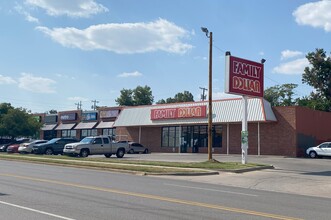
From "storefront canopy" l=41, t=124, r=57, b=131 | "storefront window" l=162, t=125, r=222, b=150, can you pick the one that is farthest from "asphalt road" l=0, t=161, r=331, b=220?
"storefront canopy" l=41, t=124, r=57, b=131

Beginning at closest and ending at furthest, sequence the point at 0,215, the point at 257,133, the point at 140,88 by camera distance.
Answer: the point at 0,215, the point at 257,133, the point at 140,88

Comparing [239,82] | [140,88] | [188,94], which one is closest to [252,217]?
[239,82]

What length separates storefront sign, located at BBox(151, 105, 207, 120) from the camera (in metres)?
43.1

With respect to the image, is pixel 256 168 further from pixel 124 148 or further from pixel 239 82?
pixel 124 148

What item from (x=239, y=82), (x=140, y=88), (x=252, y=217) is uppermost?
(x=140, y=88)

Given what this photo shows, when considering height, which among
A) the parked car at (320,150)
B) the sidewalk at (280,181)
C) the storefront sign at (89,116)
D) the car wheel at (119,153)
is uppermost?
the storefront sign at (89,116)

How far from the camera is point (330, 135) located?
4494 cm

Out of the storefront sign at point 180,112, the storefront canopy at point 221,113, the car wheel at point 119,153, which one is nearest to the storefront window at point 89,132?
the storefront canopy at point 221,113

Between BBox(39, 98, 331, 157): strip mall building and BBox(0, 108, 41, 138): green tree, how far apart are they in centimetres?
1055

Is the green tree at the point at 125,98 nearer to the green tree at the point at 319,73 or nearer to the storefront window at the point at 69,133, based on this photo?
the storefront window at the point at 69,133

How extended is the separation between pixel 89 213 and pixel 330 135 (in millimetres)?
40871

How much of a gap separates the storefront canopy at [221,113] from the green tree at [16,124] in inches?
505

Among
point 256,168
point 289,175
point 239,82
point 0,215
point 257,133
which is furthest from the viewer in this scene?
point 257,133

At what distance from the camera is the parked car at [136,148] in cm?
4684
